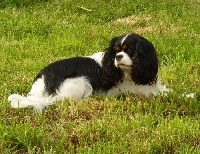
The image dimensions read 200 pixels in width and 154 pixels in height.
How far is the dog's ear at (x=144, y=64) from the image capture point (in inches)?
268

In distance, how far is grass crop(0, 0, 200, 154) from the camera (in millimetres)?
4965

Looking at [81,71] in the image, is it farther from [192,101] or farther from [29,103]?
[192,101]

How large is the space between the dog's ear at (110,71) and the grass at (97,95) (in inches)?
14.4

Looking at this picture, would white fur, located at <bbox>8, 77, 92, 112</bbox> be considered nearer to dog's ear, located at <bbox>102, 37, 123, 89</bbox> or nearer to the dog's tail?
the dog's tail

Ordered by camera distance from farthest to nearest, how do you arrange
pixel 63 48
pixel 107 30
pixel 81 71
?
pixel 107 30 < pixel 63 48 < pixel 81 71

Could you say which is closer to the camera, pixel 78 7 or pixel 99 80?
pixel 99 80

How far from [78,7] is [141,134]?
1051cm

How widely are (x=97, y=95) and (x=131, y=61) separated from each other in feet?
2.27

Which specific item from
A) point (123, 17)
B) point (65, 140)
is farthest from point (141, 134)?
point (123, 17)

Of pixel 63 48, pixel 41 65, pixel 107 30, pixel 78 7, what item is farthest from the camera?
pixel 78 7

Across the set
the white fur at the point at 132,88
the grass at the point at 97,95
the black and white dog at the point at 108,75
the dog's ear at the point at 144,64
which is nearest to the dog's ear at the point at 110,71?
the black and white dog at the point at 108,75

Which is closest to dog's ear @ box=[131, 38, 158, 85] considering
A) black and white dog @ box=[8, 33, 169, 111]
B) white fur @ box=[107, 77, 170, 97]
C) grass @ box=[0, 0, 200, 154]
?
black and white dog @ box=[8, 33, 169, 111]

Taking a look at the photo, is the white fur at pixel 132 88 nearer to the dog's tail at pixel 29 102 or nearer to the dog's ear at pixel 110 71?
the dog's ear at pixel 110 71

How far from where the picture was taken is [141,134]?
5172mm
